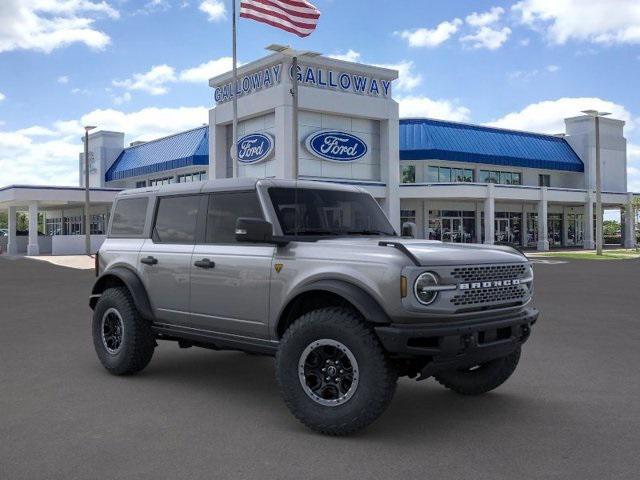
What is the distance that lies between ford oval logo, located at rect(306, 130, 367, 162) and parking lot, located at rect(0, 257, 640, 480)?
2613cm

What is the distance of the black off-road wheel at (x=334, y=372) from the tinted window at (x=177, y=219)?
1923 millimetres

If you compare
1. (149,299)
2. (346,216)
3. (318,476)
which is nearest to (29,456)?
(318,476)

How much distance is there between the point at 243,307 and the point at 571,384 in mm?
3462

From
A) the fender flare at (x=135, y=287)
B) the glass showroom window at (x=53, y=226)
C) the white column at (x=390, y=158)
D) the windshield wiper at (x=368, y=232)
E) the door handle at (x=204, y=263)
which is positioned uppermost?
the white column at (x=390, y=158)

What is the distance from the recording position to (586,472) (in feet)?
13.8

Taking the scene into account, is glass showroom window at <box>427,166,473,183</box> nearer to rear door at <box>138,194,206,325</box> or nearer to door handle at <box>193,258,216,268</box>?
rear door at <box>138,194,206,325</box>

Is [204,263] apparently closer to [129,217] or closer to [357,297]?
[129,217]

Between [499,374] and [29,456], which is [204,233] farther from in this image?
[499,374]

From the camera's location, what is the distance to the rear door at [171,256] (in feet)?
21.0

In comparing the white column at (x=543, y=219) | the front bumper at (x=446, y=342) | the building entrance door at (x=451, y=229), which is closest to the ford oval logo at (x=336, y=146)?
the building entrance door at (x=451, y=229)

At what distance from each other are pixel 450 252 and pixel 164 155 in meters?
50.2

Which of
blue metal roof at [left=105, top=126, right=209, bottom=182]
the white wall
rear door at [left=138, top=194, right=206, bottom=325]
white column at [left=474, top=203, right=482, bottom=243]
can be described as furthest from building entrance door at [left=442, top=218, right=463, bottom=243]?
rear door at [left=138, top=194, right=206, bottom=325]

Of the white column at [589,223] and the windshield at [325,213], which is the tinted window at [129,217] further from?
the white column at [589,223]

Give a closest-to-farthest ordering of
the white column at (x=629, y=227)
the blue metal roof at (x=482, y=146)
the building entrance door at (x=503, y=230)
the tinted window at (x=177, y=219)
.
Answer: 1. the tinted window at (x=177, y=219)
2. the blue metal roof at (x=482, y=146)
3. the building entrance door at (x=503, y=230)
4. the white column at (x=629, y=227)
